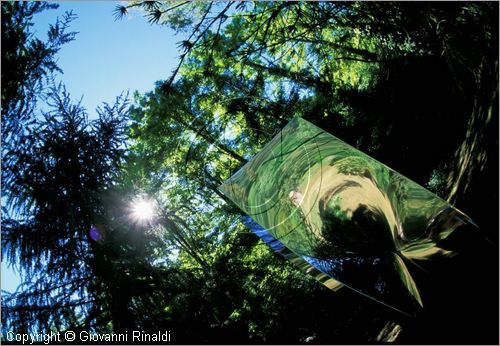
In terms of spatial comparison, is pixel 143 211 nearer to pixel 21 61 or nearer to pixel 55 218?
pixel 55 218

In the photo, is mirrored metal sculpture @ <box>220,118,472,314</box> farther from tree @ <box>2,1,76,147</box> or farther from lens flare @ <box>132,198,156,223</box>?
tree @ <box>2,1,76,147</box>

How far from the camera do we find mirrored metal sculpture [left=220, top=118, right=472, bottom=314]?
9.34 ft

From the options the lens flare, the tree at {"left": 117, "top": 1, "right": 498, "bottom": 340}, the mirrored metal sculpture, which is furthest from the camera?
the lens flare

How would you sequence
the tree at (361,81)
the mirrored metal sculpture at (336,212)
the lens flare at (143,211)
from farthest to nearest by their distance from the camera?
the lens flare at (143,211), the tree at (361,81), the mirrored metal sculpture at (336,212)

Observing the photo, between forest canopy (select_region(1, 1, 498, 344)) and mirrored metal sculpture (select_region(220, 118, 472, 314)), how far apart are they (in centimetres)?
38

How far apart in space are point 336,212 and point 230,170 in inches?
52.3

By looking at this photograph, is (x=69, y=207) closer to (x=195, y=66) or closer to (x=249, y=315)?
(x=249, y=315)

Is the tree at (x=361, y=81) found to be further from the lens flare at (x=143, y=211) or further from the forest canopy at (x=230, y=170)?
the lens flare at (x=143, y=211)

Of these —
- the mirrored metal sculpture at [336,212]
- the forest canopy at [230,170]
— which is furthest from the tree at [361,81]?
the mirrored metal sculpture at [336,212]

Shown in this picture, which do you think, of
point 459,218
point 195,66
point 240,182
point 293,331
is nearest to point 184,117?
point 195,66

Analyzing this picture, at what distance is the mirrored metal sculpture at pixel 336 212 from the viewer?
Result: 2846 millimetres

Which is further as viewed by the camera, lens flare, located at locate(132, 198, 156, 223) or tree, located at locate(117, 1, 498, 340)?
lens flare, located at locate(132, 198, 156, 223)

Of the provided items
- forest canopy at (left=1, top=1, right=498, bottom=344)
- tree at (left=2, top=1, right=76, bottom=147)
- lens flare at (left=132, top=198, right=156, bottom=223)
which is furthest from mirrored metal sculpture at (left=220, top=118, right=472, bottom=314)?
tree at (left=2, top=1, right=76, bottom=147)

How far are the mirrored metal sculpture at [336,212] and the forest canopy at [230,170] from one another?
379mm
